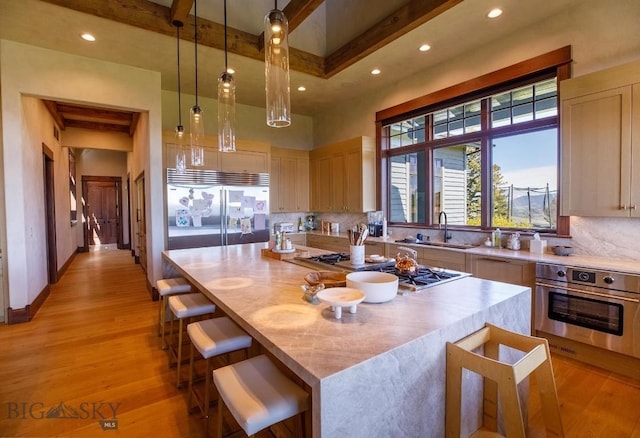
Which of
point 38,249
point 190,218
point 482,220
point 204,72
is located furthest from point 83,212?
point 482,220

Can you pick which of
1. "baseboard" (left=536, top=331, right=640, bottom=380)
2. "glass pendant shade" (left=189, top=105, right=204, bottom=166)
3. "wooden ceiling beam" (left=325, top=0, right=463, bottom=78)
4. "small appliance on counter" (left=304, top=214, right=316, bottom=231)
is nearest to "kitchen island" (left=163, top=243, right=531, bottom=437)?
"baseboard" (left=536, top=331, right=640, bottom=380)

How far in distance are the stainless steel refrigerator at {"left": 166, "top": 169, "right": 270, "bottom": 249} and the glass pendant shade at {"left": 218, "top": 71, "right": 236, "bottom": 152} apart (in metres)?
2.12

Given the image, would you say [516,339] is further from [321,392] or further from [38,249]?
[38,249]

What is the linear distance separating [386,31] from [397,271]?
107 inches

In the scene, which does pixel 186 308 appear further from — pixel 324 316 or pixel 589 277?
pixel 589 277

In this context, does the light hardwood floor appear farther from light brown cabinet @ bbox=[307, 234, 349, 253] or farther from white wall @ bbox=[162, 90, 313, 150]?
white wall @ bbox=[162, 90, 313, 150]

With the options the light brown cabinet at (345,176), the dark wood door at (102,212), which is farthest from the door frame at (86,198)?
the light brown cabinet at (345,176)

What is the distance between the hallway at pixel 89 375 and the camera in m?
1.92

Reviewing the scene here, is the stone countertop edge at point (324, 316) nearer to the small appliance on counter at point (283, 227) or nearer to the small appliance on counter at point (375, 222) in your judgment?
the small appliance on counter at point (375, 222)

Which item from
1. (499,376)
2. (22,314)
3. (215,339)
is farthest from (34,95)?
(499,376)

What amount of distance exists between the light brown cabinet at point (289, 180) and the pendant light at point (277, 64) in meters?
3.74

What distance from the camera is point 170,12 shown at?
3104 millimetres

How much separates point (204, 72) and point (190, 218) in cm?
200

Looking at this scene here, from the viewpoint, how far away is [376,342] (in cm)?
108
